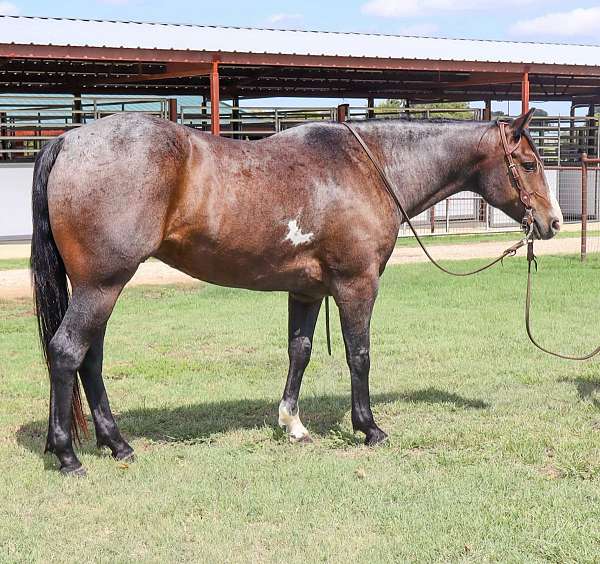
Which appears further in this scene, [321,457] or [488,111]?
[488,111]

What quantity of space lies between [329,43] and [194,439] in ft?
53.6

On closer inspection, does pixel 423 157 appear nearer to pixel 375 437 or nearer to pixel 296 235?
pixel 296 235

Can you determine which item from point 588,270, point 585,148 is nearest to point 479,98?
point 585,148

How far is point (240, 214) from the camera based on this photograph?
5.05m

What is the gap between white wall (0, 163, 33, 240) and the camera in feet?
57.3

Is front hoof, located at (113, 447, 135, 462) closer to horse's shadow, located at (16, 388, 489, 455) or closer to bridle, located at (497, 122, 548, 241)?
horse's shadow, located at (16, 388, 489, 455)

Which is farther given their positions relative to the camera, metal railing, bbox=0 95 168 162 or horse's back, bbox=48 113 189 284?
metal railing, bbox=0 95 168 162

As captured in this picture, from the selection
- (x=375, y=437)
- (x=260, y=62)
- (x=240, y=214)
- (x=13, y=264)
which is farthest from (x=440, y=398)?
(x=260, y=62)

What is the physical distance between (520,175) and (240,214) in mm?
1830

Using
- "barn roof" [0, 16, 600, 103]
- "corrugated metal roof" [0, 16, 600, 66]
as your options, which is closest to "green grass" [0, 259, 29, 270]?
"barn roof" [0, 16, 600, 103]

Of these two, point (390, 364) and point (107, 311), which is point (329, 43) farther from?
point (107, 311)

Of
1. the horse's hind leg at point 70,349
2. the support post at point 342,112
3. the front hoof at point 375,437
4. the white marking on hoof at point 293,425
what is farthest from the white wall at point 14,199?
the front hoof at point 375,437

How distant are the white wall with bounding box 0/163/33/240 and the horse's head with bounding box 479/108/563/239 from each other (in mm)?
13523

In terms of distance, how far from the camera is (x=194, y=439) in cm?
553
